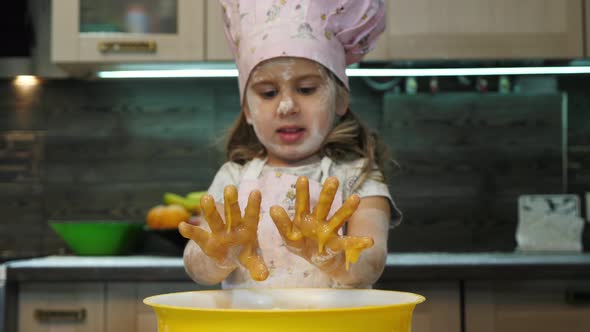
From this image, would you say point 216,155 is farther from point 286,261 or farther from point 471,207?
point 286,261

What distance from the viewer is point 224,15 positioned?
1013 millimetres

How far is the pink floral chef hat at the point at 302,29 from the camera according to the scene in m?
0.92

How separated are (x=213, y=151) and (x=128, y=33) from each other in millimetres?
451

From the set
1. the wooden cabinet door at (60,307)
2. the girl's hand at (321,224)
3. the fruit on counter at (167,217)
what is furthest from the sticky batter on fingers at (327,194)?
the fruit on counter at (167,217)

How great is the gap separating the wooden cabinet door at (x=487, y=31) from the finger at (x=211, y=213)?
1408mm

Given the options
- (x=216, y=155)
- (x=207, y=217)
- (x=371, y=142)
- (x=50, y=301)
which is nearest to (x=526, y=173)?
(x=216, y=155)

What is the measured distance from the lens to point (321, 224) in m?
0.57

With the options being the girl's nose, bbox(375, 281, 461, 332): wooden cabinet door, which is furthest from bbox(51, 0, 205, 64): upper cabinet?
the girl's nose

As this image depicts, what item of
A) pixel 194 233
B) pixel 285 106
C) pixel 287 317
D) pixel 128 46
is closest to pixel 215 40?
pixel 128 46

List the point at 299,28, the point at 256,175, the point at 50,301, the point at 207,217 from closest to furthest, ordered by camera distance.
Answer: the point at 207,217
the point at 299,28
the point at 256,175
the point at 50,301

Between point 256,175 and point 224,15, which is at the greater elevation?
point 224,15

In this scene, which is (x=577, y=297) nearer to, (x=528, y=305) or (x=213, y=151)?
(x=528, y=305)

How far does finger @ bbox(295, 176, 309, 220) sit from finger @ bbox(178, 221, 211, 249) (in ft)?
0.29

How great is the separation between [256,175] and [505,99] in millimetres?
1374
